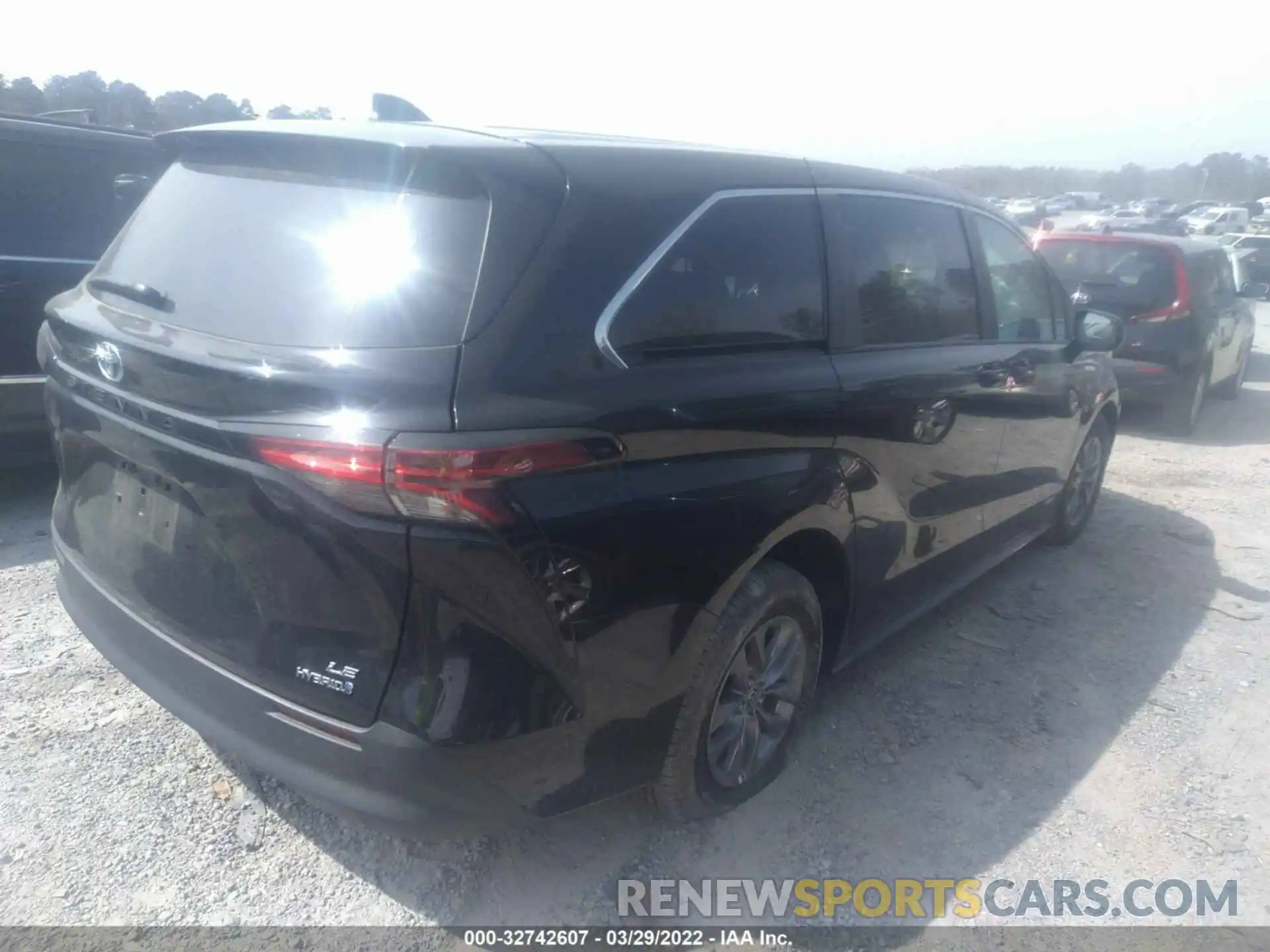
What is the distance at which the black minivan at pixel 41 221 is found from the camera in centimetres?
476

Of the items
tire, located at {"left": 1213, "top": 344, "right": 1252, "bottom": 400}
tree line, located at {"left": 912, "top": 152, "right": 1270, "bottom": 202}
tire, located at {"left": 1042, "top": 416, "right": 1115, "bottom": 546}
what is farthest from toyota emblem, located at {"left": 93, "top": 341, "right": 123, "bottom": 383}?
tree line, located at {"left": 912, "top": 152, "right": 1270, "bottom": 202}

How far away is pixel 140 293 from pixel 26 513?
2.98 m

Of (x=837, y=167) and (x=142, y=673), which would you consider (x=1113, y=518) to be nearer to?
(x=837, y=167)

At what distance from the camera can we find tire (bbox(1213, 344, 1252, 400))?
10.2 m

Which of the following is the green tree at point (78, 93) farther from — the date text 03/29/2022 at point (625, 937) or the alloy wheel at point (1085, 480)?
the date text 03/29/2022 at point (625, 937)

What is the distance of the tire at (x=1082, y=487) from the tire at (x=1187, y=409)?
3.24m

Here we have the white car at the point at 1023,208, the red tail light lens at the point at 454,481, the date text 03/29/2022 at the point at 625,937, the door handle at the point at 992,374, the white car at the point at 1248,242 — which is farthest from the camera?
the white car at the point at 1023,208

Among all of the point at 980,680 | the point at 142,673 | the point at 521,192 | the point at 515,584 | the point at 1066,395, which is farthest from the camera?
the point at 1066,395

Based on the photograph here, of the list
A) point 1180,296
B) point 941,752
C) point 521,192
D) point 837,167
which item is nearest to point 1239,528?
point 1180,296

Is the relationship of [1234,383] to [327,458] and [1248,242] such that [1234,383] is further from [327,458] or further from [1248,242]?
[1248,242]

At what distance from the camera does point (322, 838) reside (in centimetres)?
281

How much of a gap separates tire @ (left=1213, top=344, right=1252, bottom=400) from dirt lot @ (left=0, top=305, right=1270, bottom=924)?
6604mm

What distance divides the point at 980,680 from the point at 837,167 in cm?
207

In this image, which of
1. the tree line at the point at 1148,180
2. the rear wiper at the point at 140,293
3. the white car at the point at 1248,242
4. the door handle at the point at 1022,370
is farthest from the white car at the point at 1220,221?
the rear wiper at the point at 140,293
